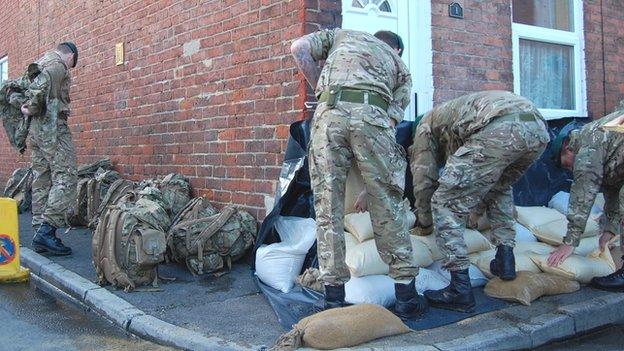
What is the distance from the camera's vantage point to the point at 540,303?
400cm

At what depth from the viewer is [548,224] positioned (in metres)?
4.95

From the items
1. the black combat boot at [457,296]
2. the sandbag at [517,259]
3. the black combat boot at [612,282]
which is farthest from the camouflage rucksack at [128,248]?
the black combat boot at [612,282]

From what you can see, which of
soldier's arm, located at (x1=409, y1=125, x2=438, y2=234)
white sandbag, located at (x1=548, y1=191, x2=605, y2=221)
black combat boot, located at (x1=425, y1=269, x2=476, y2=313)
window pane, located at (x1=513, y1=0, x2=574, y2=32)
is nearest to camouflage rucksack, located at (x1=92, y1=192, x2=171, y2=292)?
soldier's arm, located at (x1=409, y1=125, x2=438, y2=234)

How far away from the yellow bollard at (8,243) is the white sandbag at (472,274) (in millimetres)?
3408

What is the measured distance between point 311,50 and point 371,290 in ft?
5.11

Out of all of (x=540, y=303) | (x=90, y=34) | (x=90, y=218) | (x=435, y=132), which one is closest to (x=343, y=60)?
(x=435, y=132)

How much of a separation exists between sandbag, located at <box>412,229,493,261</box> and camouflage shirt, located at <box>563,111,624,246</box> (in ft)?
1.83

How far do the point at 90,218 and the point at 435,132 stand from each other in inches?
174

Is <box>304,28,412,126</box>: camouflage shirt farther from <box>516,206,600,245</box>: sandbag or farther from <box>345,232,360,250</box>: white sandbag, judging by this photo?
<box>516,206,600,245</box>: sandbag

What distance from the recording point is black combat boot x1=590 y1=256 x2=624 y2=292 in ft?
14.0

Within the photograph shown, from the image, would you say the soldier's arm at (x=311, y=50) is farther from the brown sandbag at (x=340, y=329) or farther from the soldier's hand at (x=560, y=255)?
the soldier's hand at (x=560, y=255)

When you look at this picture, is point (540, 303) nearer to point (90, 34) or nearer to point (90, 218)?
point (90, 218)

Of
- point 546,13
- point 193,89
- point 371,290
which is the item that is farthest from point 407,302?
point 546,13

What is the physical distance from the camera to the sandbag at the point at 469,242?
14.1 ft
